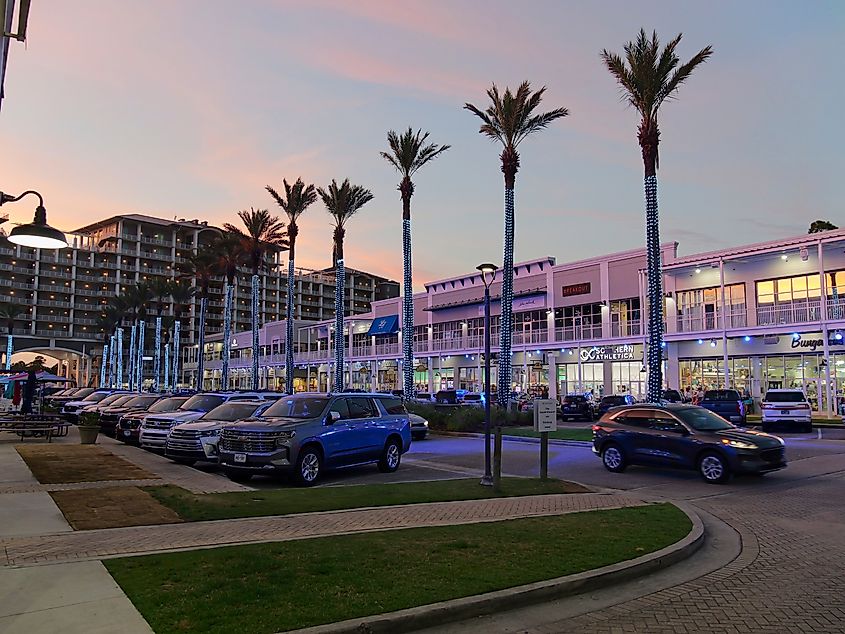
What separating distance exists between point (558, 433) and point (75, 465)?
16.9m

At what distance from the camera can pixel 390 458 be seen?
16.2 meters

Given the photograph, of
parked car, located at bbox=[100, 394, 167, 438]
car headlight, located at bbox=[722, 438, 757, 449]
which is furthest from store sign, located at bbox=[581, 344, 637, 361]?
car headlight, located at bbox=[722, 438, 757, 449]

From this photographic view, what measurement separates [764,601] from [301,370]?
77660mm

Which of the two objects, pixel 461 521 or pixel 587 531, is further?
pixel 461 521

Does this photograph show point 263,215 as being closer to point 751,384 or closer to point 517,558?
point 751,384

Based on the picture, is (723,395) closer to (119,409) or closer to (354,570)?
(119,409)

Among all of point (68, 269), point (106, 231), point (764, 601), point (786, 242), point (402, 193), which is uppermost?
point (106, 231)

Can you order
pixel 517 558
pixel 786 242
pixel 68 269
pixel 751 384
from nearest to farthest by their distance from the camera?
pixel 517 558 < pixel 786 242 < pixel 751 384 < pixel 68 269

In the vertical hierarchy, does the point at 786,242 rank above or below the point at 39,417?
above

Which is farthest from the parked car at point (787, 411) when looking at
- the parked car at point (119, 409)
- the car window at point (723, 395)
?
the parked car at point (119, 409)

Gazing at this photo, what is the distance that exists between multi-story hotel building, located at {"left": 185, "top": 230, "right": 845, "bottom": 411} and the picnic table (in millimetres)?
31688

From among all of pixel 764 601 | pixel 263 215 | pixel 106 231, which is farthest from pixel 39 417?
pixel 106 231

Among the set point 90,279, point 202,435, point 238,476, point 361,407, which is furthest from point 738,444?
point 90,279

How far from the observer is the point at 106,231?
135 m
